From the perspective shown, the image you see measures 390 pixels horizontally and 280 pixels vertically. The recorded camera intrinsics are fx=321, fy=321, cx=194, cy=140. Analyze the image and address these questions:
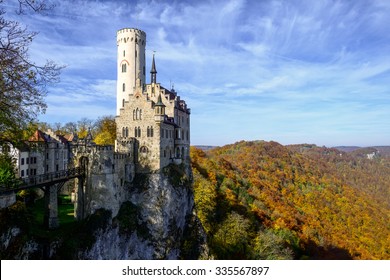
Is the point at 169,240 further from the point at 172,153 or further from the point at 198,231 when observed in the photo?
the point at 172,153

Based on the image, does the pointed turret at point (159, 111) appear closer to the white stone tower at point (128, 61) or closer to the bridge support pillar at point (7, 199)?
the white stone tower at point (128, 61)

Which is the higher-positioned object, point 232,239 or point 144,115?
point 144,115

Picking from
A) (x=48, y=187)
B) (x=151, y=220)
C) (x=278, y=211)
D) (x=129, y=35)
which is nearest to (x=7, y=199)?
(x=48, y=187)

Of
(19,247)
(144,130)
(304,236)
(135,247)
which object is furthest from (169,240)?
(304,236)

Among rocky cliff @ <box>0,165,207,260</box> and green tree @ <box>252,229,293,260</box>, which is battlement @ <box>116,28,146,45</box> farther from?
green tree @ <box>252,229,293,260</box>

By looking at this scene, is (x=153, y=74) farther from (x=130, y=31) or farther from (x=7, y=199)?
(x=7, y=199)

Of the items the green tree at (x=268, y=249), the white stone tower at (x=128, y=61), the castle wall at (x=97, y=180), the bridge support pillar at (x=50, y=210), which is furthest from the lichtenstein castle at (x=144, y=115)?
the green tree at (x=268, y=249)

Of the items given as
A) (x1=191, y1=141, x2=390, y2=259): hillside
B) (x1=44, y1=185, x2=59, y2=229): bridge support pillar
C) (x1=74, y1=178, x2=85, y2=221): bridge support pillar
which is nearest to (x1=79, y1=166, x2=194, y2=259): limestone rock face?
(x1=74, y1=178, x2=85, y2=221): bridge support pillar
